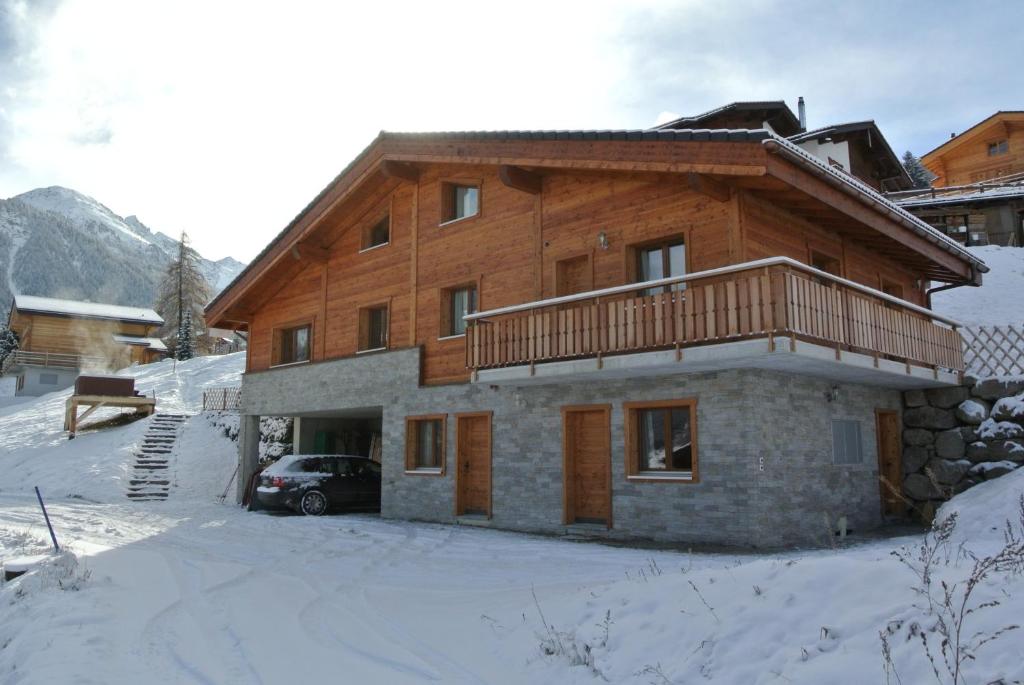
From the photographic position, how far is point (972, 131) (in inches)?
1615

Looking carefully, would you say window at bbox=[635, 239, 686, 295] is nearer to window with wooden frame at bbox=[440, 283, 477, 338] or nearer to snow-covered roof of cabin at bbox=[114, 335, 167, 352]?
window with wooden frame at bbox=[440, 283, 477, 338]

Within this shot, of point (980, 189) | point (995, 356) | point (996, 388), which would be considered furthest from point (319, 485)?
point (980, 189)

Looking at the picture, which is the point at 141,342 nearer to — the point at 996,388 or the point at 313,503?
the point at 313,503

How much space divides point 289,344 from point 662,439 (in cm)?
1362

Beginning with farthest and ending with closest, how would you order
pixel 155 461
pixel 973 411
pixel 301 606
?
pixel 155 461 < pixel 973 411 < pixel 301 606

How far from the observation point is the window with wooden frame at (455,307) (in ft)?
55.5

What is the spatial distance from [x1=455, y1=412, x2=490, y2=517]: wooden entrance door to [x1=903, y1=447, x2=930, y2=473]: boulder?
8.45 metres

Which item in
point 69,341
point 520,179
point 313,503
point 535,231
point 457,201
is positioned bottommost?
point 313,503

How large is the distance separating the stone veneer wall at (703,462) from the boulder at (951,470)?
1207 mm

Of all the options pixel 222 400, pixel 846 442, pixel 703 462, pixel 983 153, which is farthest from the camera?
pixel 983 153

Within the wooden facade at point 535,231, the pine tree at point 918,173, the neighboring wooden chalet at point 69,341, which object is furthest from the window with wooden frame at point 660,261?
the pine tree at point 918,173

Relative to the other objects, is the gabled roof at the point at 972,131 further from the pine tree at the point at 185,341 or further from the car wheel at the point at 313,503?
the pine tree at the point at 185,341

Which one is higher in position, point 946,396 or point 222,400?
point 222,400

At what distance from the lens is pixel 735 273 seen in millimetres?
11422
